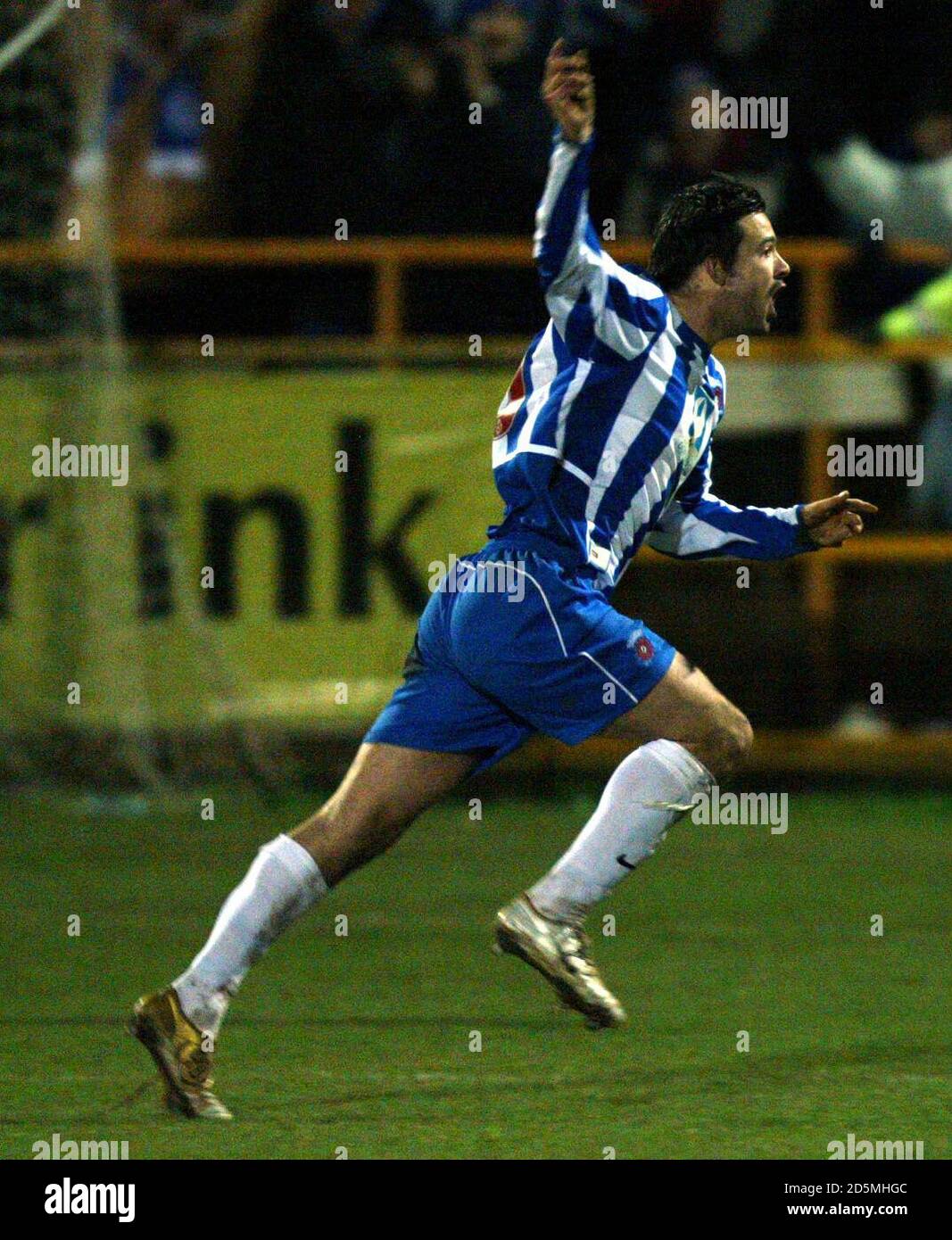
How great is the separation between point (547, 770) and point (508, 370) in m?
1.66

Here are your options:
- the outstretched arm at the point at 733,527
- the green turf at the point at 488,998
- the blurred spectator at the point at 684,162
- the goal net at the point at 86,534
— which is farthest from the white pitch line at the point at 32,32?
the outstretched arm at the point at 733,527

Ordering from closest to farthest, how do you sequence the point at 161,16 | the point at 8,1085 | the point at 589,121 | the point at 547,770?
the point at 589,121 < the point at 8,1085 < the point at 547,770 < the point at 161,16

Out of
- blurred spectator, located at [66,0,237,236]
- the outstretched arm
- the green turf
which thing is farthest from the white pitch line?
the outstretched arm

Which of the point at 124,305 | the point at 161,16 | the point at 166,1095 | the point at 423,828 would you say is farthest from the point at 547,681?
the point at 161,16

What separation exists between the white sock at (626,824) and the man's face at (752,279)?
90 cm

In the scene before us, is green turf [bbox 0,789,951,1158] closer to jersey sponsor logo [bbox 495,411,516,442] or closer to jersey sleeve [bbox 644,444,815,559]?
jersey sleeve [bbox 644,444,815,559]

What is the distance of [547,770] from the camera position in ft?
35.4

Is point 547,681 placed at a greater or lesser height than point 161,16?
lesser

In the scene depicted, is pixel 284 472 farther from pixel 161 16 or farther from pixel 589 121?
pixel 589 121

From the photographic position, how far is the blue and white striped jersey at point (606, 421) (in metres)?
5.22

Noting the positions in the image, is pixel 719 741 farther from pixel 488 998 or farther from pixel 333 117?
pixel 333 117

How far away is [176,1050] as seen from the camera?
5.17 metres

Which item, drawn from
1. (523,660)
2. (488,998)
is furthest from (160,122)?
(523,660)

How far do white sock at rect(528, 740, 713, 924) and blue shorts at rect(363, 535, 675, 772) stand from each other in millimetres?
139
